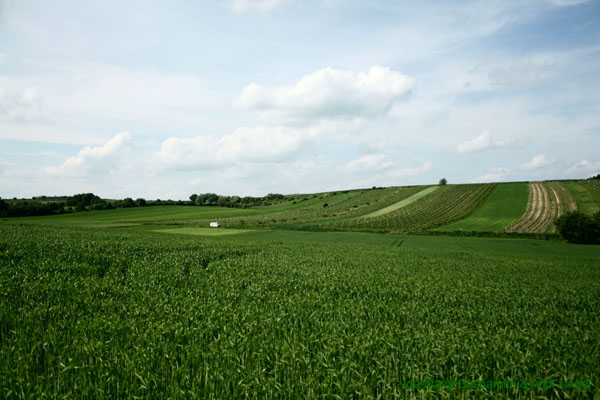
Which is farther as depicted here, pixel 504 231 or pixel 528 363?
pixel 504 231

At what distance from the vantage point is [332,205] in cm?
12800

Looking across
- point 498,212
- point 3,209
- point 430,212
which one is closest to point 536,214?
point 498,212

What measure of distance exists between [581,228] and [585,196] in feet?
154

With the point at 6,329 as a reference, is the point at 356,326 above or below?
below

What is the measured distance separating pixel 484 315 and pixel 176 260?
14.6 meters

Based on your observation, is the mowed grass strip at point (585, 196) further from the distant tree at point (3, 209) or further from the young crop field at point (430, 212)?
the distant tree at point (3, 209)

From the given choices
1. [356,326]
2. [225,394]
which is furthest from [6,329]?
[356,326]

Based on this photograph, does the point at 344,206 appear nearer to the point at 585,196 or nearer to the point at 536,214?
the point at 536,214

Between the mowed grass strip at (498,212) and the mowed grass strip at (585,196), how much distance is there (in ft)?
39.2

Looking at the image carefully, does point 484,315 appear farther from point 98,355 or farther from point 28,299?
point 28,299

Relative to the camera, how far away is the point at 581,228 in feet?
178

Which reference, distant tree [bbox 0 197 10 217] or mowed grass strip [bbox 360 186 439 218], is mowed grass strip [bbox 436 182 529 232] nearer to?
mowed grass strip [bbox 360 186 439 218]

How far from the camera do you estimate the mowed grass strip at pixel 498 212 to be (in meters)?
69.8

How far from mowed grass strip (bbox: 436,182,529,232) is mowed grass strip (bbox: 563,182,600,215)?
12.0 meters
